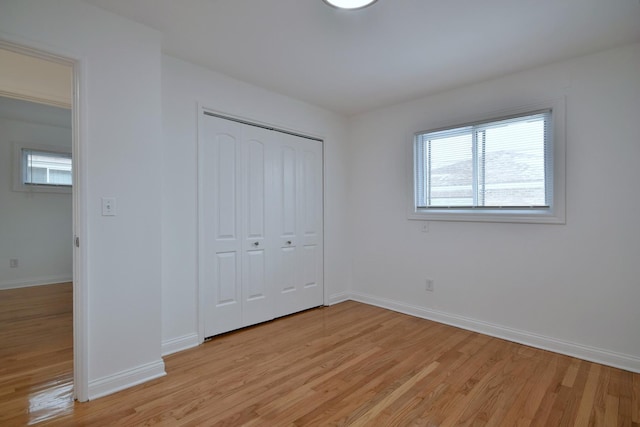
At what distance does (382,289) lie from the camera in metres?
4.05

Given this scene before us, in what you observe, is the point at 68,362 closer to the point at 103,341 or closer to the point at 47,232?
the point at 103,341

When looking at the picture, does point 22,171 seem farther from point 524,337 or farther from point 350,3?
point 524,337

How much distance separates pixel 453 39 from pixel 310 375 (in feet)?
8.96

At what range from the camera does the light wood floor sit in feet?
6.13


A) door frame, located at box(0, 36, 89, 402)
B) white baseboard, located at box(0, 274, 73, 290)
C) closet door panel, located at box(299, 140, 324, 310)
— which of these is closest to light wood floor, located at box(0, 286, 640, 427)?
door frame, located at box(0, 36, 89, 402)

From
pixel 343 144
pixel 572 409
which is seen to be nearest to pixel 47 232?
pixel 343 144

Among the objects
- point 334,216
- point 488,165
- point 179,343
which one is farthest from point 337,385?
point 488,165

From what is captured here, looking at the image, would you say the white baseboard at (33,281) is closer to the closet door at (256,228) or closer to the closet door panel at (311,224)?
the closet door at (256,228)

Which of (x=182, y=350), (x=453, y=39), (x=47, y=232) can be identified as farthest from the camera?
(x=47, y=232)

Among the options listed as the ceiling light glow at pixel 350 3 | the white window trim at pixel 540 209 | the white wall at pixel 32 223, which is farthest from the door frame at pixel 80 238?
the white wall at pixel 32 223

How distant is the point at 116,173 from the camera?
214cm

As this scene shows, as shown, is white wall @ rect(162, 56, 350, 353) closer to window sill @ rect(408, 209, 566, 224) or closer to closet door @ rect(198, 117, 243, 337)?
closet door @ rect(198, 117, 243, 337)

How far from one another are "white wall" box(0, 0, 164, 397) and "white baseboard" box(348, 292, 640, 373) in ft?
8.64

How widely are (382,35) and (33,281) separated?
621 cm
